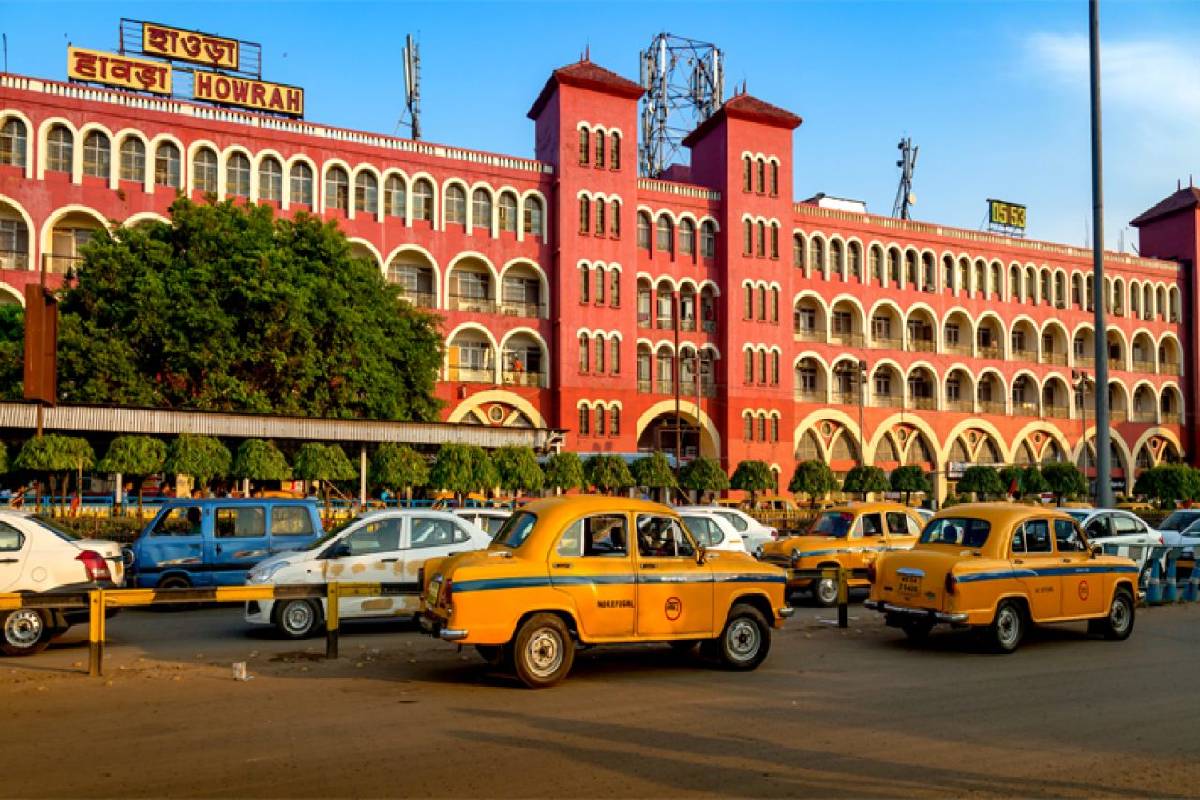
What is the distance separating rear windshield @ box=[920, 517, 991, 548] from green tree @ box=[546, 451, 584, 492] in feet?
68.1

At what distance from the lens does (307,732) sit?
7.97m

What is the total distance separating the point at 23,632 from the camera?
11.8 m

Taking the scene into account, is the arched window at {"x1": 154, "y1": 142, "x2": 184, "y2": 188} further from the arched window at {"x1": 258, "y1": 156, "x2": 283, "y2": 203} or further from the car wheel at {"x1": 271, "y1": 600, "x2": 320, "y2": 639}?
the car wheel at {"x1": 271, "y1": 600, "x2": 320, "y2": 639}

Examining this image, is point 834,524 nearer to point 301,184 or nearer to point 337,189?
point 337,189

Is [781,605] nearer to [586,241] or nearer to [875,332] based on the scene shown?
[586,241]

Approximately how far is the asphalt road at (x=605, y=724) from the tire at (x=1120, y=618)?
76 centimetres

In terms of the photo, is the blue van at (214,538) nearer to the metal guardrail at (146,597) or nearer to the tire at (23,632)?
Result: the tire at (23,632)

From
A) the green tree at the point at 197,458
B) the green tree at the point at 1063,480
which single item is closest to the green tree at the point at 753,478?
the green tree at the point at 1063,480

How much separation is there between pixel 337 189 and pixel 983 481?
31705mm

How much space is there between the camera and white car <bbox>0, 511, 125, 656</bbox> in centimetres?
1171

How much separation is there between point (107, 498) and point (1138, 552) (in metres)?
26.9

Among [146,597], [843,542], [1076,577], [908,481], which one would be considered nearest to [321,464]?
[843,542]


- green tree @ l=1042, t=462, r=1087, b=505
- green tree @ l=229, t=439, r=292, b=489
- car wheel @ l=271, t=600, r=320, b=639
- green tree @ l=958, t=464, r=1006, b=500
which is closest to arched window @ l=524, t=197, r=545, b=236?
green tree @ l=229, t=439, r=292, b=489

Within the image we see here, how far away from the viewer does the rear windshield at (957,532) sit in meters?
12.8
